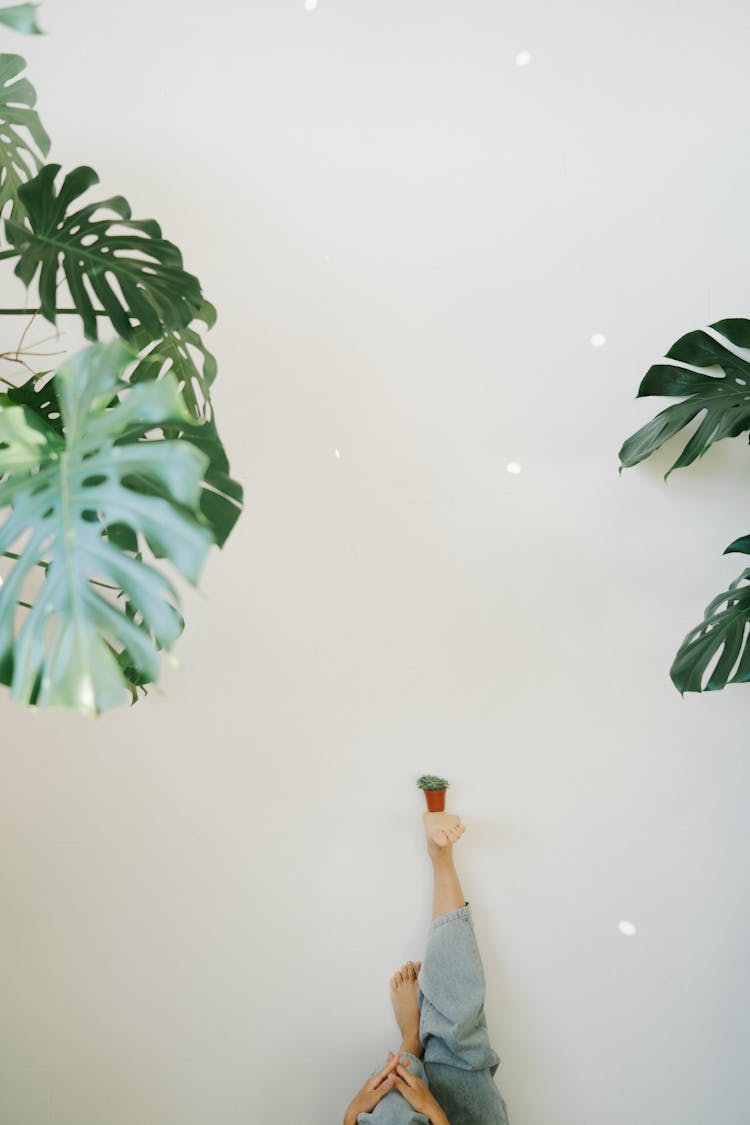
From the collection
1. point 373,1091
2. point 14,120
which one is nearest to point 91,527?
point 14,120

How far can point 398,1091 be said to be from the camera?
1.52 metres

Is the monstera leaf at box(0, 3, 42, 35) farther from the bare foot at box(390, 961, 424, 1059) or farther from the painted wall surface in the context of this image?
the bare foot at box(390, 961, 424, 1059)

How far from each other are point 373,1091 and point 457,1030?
0.60ft

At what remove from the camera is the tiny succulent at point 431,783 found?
1661 mm

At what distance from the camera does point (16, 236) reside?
1142 millimetres

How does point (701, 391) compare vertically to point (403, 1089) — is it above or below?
above

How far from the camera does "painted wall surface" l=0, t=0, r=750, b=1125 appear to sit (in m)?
1.70

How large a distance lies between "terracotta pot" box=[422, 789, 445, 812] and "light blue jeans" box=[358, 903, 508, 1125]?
19cm

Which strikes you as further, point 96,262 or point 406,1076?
point 406,1076

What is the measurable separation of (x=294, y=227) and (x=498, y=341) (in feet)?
1.51

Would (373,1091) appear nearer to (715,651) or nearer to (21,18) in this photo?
(715,651)

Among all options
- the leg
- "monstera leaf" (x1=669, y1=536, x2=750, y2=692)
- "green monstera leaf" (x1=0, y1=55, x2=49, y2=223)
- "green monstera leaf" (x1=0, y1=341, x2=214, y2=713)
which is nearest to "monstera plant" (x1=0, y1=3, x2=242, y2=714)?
"green monstera leaf" (x1=0, y1=341, x2=214, y2=713)

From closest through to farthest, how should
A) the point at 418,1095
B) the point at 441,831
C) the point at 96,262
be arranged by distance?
the point at 96,262
the point at 418,1095
the point at 441,831

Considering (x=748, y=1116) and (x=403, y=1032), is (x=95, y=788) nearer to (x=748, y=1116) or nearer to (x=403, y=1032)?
(x=403, y=1032)
